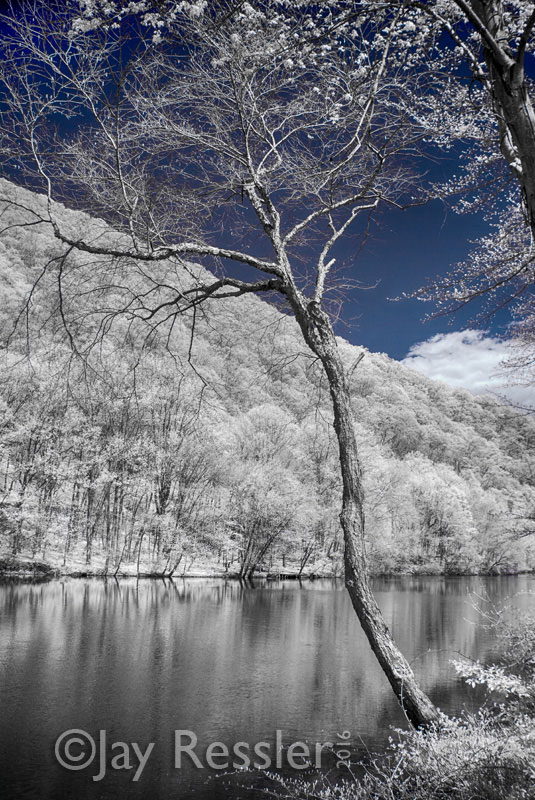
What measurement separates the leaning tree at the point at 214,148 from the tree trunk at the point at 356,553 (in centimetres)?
2

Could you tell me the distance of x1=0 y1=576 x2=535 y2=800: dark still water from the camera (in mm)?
7684

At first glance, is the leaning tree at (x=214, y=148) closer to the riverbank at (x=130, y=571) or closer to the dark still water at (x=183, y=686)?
the dark still water at (x=183, y=686)

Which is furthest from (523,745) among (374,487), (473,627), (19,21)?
(374,487)

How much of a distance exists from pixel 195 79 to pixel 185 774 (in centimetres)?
904

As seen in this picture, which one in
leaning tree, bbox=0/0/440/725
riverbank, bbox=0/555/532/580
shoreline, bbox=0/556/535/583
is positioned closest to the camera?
leaning tree, bbox=0/0/440/725

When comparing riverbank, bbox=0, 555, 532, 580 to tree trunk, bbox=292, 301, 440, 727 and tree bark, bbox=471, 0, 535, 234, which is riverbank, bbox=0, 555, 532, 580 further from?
tree bark, bbox=471, 0, 535, 234

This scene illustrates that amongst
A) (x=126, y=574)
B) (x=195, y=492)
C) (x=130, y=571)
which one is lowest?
(x=126, y=574)

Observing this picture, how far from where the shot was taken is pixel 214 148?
6383 millimetres

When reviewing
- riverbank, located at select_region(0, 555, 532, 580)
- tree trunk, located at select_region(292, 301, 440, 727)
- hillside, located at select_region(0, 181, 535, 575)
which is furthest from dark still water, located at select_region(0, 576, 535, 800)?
hillside, located at select_region(0, 181, 535, 575)

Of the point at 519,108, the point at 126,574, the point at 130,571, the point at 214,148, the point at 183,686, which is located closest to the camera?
the point at 519,108

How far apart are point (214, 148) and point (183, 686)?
1063 centimetres

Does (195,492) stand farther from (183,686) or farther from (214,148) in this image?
(214,148)

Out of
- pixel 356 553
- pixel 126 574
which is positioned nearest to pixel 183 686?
pixel 356 553

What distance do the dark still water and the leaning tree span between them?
4.17 meters
